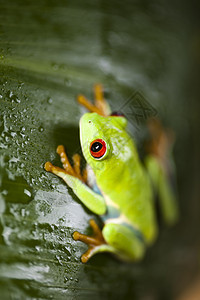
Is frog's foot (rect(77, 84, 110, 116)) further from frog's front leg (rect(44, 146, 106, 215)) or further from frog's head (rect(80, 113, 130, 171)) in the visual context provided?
frog's front leg (rect(44, 146, 106, 215))

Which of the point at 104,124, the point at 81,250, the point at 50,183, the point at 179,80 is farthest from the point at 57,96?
the point at 179,80

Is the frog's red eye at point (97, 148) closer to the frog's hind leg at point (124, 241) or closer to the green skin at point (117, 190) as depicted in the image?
the green skin at point (117, 190)

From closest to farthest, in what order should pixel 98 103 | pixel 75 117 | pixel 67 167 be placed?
pixel 67 167, pixel 75 117, pixel 98 103

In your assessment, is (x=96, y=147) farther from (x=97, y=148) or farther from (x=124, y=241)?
(x=124, y=241)

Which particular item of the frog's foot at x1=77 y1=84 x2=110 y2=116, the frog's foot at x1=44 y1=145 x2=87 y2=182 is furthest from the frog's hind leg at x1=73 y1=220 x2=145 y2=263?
the frog's foot at x1=77 y1=84 x2=110 y2=116

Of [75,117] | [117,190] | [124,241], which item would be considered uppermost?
[75,117]

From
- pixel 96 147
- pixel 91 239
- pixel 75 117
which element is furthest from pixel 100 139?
pixel 91 239
